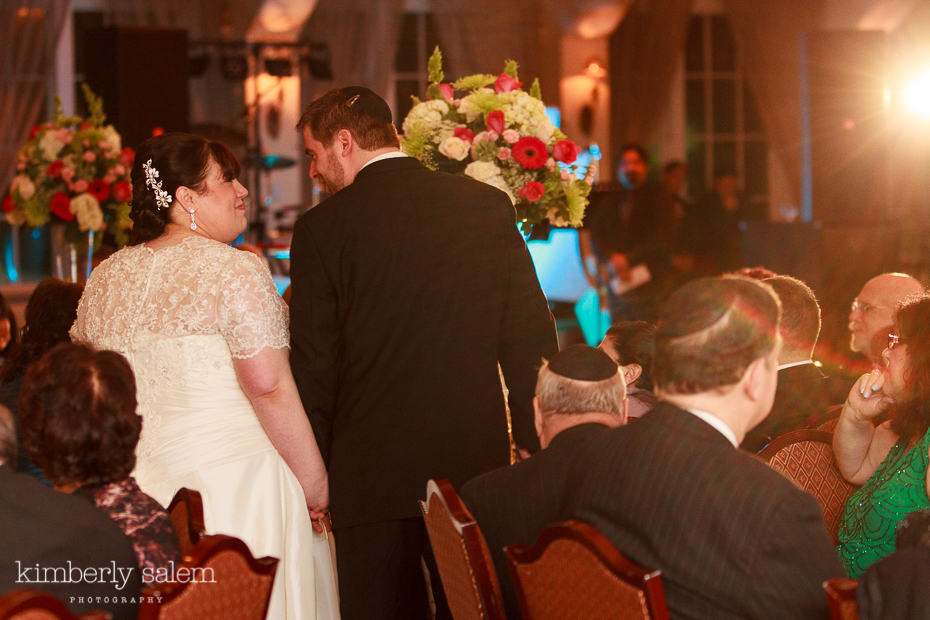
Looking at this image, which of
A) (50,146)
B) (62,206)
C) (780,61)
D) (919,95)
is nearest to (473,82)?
(62,206)

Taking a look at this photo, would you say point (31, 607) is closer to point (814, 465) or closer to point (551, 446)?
point (551, 446)

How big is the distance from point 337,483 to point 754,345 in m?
1.20

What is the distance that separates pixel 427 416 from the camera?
100 inches

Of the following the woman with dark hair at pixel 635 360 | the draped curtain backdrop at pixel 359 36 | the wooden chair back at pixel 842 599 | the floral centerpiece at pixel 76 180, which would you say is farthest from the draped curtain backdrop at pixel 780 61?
the wooden chair back at pixel 842 599

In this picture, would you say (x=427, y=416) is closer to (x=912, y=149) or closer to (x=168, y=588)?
(x=168, y=588)

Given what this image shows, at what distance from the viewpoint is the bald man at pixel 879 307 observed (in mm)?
3301

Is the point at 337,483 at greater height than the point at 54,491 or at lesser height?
lesser

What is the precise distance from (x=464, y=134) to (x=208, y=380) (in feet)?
3.50

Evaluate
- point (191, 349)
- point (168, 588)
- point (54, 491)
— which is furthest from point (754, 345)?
point (191, 349)

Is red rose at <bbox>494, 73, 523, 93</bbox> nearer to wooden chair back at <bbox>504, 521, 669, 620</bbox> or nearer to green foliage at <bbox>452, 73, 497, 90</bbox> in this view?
green foliage at <bbox>452, 73, 497, 90</bbox>

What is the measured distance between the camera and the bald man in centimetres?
330

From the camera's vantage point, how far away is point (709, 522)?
5.34ft

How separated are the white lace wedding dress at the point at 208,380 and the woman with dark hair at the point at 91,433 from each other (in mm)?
615

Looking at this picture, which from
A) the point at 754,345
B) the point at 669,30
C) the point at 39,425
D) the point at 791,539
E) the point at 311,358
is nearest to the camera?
the point at 791,539
